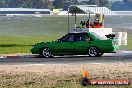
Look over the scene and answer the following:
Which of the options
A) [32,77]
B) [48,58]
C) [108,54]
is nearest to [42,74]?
[32,77]

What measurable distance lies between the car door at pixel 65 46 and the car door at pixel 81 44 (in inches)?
10.3

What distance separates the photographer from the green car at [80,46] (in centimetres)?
2523

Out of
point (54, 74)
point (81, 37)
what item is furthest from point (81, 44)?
point (54, 74)

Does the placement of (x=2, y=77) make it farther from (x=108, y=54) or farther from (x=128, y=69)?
(x=108, y=54)

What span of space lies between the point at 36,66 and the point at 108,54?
23.6 feet

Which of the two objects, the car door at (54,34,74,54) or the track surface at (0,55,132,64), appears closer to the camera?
the track surface at (0,55,132,64)

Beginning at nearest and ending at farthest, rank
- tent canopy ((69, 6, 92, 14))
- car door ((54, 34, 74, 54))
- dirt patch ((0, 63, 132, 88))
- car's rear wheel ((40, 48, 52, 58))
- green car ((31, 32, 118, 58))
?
dirt patch ((0, 63, 132, 88)) < green car ((31, 32, 118, 58)) < car door ((54, 34, 74, 54)) < car's rear wheel ((40, 48, 52, 58)) < tent canopy ((69, 6, 92, 14))

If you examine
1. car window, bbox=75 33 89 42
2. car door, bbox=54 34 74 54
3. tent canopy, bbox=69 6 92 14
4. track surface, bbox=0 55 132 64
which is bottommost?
track surface, bbox=0 55 132 64

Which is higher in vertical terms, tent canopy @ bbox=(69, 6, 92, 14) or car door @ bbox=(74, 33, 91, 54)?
tent canopy @ bbox=(69, 6, 92, 14)

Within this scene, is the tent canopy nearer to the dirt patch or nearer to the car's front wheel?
the car's front wheel

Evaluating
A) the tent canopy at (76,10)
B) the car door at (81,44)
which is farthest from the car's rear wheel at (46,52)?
the tent canopy at (76,10)

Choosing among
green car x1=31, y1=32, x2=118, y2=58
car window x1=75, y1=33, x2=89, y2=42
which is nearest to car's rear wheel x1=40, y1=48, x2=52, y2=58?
green car x1=31, y1=32, x2=118, y2=58

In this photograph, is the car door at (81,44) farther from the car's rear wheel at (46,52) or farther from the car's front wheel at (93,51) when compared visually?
the car's rear wheel at (46,52)

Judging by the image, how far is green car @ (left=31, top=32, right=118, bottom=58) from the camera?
25234mm
